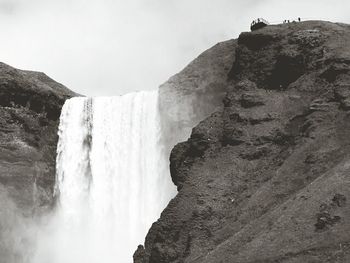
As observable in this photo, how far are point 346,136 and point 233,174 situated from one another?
30.2 ft

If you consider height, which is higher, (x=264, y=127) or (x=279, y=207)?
(x=264, y=127)

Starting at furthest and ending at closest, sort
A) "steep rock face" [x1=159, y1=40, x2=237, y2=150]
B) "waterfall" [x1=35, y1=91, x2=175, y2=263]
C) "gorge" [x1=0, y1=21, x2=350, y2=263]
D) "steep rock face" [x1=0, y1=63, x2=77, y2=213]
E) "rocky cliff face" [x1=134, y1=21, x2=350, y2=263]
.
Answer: "steep rock face" [x1=0, y1=63, x2=77, y2=213], "steep rock face" [x1=159, y1=40, x2=237, y2=150], "waterfall" [x1=35, y1=91, x2=175, y2=263], "gorge" [x1=0, y1=21, x2=350, y2=263], "rocky cliff face" [x1=134, y1=21, x2=350, y2=263]

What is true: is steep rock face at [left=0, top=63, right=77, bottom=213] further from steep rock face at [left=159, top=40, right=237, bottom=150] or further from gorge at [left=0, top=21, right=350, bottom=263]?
steep rock face at [left=159, top=40, right=237, bottom=150]

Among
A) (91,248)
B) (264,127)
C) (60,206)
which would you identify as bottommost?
(91,248)

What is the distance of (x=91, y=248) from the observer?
206 feet

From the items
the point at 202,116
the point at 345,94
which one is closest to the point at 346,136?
the point at 345,94

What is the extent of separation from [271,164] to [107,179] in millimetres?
25496

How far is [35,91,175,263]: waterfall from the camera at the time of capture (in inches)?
2430

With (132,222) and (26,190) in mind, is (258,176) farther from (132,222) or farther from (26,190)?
(26,190)

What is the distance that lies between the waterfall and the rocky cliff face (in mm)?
11623

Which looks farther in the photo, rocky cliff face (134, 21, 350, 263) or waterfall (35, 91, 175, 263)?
waterfall (35, 91, 175, 263)

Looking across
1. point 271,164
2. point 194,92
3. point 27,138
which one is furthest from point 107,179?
point 271,164

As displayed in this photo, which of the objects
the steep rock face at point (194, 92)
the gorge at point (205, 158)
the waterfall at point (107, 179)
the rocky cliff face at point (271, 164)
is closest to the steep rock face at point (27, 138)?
the gorge at point (205, 158)

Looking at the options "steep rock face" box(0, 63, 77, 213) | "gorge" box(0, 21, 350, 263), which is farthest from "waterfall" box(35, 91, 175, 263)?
"steep rock face" box(0, 63, 77, 213)
